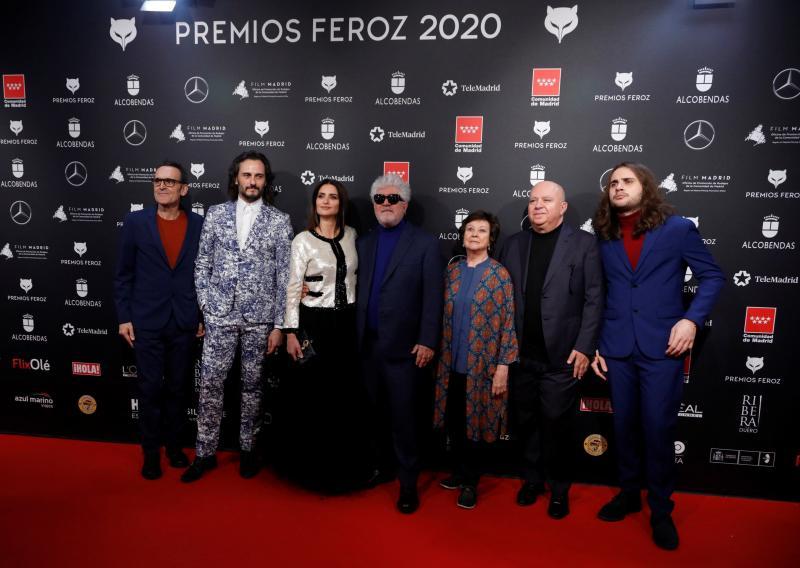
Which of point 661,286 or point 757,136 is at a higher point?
point 757,136

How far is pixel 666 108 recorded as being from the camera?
3213mm

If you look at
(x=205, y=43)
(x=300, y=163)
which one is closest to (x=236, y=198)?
(x=300, y=163)

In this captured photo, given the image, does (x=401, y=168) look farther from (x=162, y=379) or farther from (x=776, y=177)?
(x=776, y=177)

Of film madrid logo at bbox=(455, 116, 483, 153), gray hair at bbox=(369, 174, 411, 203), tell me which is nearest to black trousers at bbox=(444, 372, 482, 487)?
gray hair at bbox=(369, 174, 411, 203)

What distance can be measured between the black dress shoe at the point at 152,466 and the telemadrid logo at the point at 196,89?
2.46 metres

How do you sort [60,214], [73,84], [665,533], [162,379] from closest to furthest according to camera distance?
[665,533]
[162,379]
[73,84]
[60,214]

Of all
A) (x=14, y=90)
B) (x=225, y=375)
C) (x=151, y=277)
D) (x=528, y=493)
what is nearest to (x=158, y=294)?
(x=151, y=277)

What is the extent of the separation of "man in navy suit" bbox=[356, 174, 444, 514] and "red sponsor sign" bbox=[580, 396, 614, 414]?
1.22 metres

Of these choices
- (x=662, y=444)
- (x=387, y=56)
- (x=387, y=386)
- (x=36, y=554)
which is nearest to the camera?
(x=36, y=554)

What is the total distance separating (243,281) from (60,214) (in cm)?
185

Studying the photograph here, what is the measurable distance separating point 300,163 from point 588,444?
279 centimetres

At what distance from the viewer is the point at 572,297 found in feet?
9.33

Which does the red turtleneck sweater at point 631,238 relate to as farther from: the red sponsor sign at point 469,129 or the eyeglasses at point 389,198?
the eyeglasses at point 389,198

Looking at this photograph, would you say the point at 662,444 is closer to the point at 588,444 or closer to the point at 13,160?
the point at 588,444
